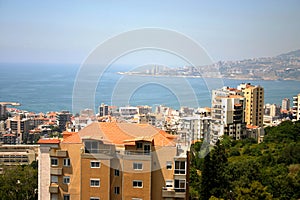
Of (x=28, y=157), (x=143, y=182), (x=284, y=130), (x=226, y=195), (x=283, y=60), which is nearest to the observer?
(x=143, y=182)

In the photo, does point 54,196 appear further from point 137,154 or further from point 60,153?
point 137,154

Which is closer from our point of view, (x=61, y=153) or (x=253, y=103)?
(x=61, y=153)

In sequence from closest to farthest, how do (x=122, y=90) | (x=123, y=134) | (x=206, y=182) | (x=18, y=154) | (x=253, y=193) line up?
(x=122, y=90), (x=123, y=134), (x=253, y=193), (x=206, y=182), (x=18, y=154)

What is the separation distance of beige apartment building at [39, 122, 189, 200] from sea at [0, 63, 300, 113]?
197 millimetres

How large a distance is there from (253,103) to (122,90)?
339 inches

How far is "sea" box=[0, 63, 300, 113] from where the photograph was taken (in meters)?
2.57

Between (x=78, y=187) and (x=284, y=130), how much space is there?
579 centimetres

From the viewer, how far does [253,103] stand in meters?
10.7

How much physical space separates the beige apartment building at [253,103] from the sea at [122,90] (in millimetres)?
3245

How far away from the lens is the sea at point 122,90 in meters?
2.57

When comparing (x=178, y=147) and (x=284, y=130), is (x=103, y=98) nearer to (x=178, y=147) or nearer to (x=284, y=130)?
(x=178, y=147)

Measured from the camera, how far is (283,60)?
25.8 m

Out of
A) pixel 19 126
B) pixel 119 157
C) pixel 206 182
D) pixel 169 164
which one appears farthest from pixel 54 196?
pixel 19 126

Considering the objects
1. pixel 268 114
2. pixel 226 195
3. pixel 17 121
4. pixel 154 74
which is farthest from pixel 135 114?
pixel 268 114
